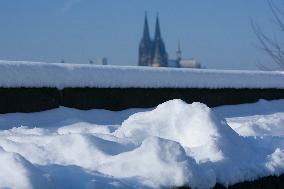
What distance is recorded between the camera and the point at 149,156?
141 inches

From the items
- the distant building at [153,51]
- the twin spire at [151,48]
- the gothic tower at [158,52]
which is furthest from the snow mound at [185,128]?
the distant building at [153,51]

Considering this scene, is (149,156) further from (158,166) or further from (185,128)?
(185,128)

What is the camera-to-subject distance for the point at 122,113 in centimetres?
1400

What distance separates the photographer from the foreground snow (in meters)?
3.19

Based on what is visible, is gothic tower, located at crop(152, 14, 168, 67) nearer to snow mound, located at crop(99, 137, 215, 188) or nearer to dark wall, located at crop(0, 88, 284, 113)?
dark wall, located at crop(0, 88, 284, 113)

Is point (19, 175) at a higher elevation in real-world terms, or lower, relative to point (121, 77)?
higher

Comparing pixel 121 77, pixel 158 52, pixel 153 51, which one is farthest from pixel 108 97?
pixel 153 51

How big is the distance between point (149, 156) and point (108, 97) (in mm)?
10677

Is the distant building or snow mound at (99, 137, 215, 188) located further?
the distant building

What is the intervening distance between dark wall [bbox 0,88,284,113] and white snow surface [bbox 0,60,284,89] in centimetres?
14

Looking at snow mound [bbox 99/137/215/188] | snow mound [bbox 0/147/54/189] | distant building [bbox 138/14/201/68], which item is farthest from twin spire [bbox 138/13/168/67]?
snow mound [bbox 0/147/54/189]

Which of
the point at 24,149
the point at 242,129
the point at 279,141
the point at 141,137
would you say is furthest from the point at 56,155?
the point at 242,129

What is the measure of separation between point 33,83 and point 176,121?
→ 26.4 feet

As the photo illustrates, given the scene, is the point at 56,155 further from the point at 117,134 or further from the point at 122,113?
the point at 122,113
